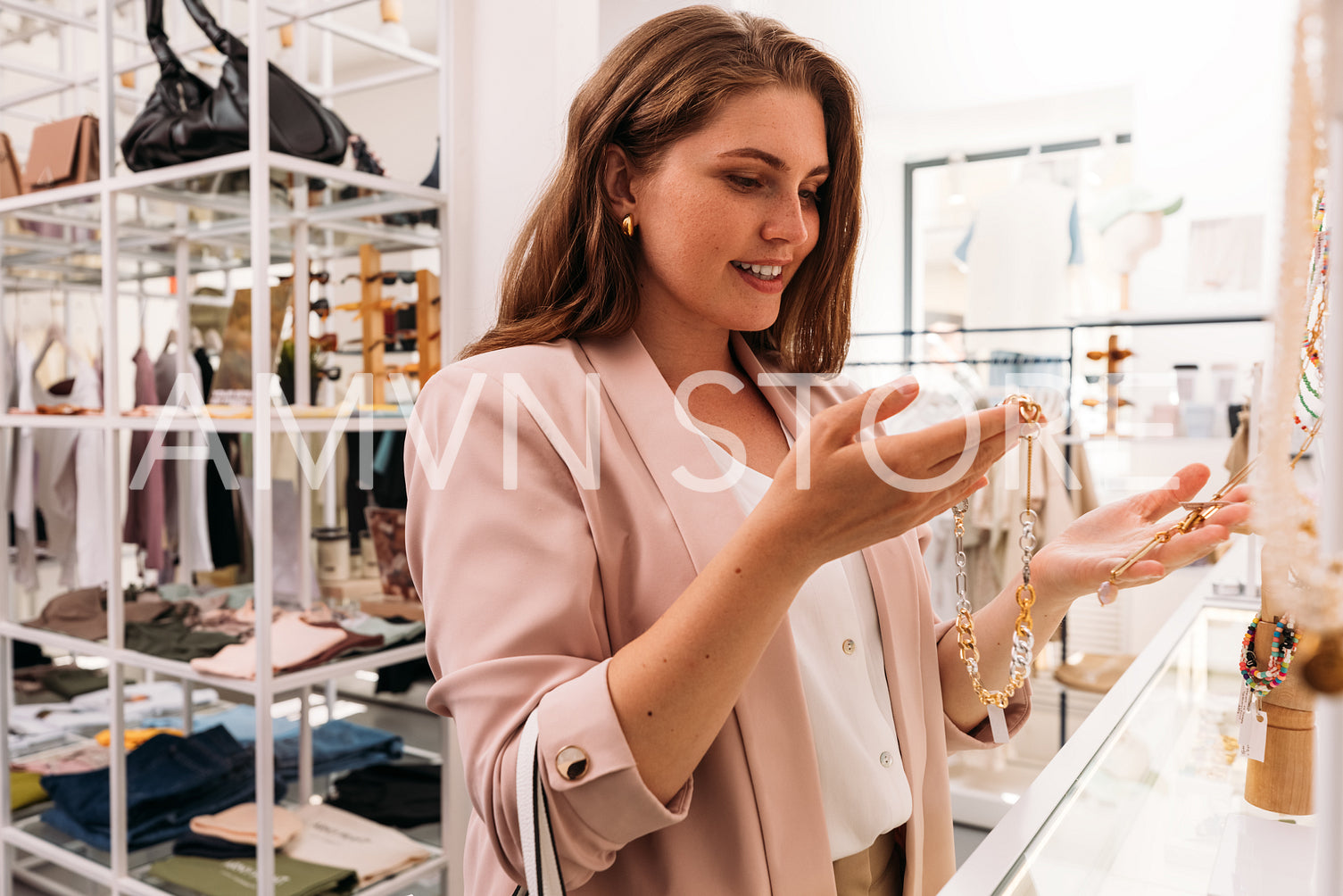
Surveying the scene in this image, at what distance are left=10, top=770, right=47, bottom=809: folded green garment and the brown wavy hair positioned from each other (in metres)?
2.54

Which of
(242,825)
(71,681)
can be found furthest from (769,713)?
(71,681)

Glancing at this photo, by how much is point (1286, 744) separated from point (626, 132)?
877mm

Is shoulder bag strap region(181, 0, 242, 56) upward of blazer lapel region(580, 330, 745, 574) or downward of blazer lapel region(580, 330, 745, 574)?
upward

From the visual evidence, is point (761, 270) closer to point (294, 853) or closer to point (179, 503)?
point (294, 853)

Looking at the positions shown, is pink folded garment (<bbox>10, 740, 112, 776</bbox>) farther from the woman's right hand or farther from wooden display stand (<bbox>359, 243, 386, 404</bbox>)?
the woman's right hand

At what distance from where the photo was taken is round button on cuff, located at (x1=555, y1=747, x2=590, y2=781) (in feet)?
2.18

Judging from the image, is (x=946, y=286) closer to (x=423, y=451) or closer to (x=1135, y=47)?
(x=1135, y=47)

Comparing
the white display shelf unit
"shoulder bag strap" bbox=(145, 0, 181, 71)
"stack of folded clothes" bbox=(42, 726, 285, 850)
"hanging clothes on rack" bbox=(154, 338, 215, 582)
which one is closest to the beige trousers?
the white display shelf unit

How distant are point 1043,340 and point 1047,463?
1.06 meters

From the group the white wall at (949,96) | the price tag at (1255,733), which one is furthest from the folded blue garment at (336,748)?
the price tag at (1255,733)

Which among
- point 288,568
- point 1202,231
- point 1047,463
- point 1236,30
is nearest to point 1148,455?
point 1047,463

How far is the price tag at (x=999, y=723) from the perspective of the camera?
999 mm

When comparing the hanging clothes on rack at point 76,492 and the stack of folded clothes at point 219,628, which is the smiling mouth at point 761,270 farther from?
the hanging clothes on rack at point 76,492

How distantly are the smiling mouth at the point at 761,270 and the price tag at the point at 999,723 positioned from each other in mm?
509
